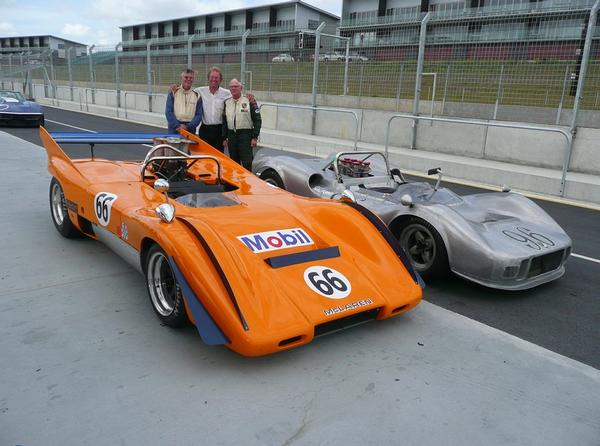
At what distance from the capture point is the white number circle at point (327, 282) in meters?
3.05

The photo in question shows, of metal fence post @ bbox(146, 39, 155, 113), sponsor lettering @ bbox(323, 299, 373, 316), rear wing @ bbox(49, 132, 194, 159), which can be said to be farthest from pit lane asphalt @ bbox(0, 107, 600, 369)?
metal fence post @ bbox(146, 39, 155, 113)

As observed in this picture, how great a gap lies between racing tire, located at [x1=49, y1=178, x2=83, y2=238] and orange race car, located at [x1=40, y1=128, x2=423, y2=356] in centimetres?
41

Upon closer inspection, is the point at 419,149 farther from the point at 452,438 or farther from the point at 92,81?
the point at 92,81

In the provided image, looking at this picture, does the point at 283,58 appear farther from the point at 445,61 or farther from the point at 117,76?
the point at 117,76

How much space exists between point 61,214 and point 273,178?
7.91 ft

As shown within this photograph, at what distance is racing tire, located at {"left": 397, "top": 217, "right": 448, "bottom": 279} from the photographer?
13.4ft

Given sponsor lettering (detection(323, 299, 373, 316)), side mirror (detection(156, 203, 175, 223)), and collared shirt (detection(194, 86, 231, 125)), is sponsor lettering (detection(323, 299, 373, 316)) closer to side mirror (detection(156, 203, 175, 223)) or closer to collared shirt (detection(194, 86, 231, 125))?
side mirror (detection(156, 203, 175, 223))

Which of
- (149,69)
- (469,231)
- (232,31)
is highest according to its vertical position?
(232,31)

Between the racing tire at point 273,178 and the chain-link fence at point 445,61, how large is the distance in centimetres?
629

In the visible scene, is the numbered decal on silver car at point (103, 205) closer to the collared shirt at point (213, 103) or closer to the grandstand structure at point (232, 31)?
the collared shirt at point (213, 103)

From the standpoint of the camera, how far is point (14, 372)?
2.73m

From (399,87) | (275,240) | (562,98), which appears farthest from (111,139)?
(399,87)

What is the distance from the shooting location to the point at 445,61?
1185cm

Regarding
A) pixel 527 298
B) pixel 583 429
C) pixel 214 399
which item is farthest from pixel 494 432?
pixel 527 298
